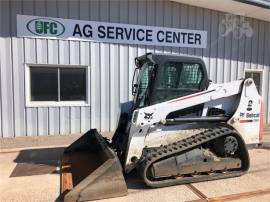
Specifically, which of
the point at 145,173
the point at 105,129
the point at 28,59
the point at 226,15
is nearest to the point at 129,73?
the point at 105,129

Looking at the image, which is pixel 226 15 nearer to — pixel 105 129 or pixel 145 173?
pixel 105 129

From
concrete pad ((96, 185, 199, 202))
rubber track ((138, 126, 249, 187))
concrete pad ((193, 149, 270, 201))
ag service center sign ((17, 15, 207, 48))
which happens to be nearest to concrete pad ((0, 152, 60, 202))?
concrete pad ((96, 185, 199, 202))

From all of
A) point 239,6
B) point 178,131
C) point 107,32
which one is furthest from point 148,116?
point 239,6

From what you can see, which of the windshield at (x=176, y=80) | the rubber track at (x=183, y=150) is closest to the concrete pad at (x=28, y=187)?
the rubber track at (x=183, y=150)

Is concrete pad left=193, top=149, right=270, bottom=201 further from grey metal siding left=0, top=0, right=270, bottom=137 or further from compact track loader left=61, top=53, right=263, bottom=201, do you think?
grey metal siding left=0, top=0, right=270, bottom=137

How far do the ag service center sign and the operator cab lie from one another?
383cm

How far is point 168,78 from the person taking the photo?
4.87 metres

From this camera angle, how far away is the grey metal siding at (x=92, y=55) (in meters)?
7.92

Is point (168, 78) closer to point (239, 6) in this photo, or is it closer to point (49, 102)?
point (49, 102)

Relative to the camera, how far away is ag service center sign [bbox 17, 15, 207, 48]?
794 cm

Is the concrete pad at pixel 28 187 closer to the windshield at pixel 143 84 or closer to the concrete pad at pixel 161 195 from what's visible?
the concrete pad at pixel 161 195

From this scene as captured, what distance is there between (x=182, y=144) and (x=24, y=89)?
5.23 m

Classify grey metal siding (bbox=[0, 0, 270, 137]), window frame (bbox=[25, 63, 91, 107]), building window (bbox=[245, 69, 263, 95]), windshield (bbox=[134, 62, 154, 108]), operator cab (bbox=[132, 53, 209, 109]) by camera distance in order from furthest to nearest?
1. building window (bbox=[245, 69, 263, 95])
2. window frame (bbox=[25, 63, 91, 107])
3. grey metal siding (bbox=[0, 0, 270, 137])
4. windshield (bbox=[134, 62, 154, 108])
5. operator cab (bbox=[132, 53, 209, 109])

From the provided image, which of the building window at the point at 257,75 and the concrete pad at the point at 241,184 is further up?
the building window at the point at 257,75
